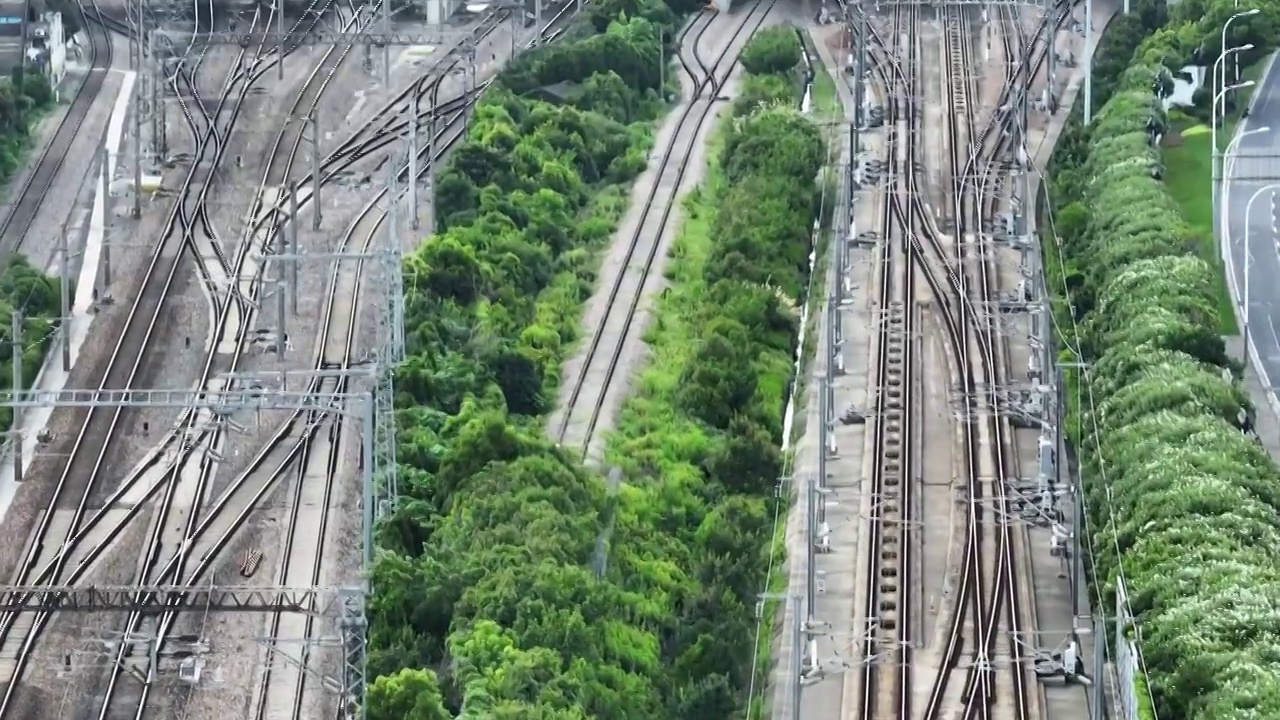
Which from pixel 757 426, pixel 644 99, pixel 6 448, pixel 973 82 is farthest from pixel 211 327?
pixel 973 82

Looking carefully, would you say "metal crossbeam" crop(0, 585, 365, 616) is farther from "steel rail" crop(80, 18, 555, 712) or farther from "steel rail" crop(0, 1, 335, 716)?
"steel rail" crop(0, 1, 335, 716)

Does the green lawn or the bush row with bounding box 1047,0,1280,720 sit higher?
the green lawn

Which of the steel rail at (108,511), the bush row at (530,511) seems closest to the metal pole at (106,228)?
the bush row at (530,511)

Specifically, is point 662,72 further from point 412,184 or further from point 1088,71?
point 412,184

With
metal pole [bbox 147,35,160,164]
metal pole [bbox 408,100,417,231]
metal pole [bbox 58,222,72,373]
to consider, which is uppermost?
metal pole [bbox 147,35,160,164]

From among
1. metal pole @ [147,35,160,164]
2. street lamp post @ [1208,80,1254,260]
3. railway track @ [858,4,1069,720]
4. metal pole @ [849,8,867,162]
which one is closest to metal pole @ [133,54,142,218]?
metal pole @ [147,35,160,164]

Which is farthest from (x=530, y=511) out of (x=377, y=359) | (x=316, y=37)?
(x=316, y=37)
